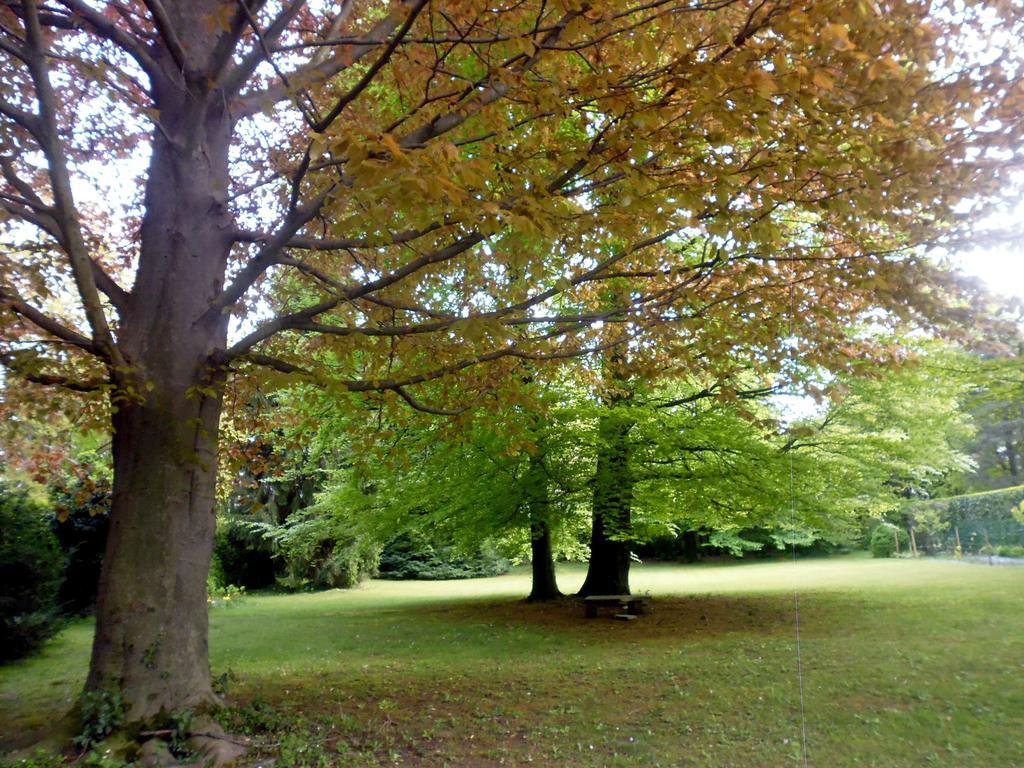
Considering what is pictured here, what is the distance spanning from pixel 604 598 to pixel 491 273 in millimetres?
6906

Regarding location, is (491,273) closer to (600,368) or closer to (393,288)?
(393,288)

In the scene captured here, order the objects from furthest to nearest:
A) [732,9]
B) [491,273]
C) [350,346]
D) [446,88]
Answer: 1. [491,273]
2. [350,346]
3. [446,88]
4. [732,9]

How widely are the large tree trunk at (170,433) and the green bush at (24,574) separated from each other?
5236 millimetres

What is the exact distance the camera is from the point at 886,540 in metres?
14.0

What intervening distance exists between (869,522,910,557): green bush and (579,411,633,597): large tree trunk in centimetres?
453

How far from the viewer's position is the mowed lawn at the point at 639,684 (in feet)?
17.2

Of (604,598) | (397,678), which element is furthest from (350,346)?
(604,598)

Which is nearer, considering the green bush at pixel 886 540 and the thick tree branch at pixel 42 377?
the thick tree branch at pixel 42 377

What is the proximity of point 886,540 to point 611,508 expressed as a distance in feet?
17.7

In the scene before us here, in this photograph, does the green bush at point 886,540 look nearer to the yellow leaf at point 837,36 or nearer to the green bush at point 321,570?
the yellow leaf at point 837,36

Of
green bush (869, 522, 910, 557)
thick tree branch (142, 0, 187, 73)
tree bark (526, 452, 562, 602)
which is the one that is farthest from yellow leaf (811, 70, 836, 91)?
green bush (869, 522, 910, 557)

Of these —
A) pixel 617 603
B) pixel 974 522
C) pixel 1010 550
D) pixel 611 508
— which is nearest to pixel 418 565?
pixel 617 603

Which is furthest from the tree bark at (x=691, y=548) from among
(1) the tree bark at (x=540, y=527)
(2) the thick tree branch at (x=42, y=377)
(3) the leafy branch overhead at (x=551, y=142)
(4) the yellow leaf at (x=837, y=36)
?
(4) the yellow leaf at (x=837, y=36)

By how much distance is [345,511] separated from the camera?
14.5 meters
